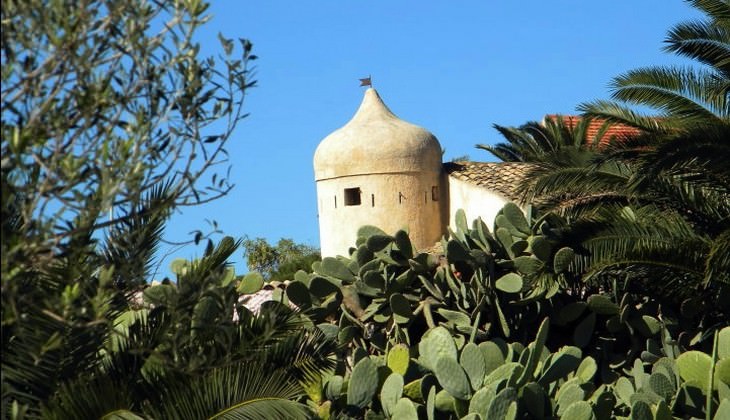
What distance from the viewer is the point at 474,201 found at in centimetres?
1875

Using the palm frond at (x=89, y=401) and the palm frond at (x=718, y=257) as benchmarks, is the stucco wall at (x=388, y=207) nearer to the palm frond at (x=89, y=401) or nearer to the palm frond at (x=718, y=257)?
the palm frond at (x=718, y=257)

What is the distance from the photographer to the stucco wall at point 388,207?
63.9ft

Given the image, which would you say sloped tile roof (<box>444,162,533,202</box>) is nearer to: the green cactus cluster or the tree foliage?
the green cactus cluster

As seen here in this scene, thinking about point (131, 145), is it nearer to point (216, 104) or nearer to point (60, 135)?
point (60, 135)

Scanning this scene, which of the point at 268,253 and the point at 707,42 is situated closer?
the point at 707,42

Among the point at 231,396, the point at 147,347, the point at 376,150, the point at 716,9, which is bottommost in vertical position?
the point at 231,396

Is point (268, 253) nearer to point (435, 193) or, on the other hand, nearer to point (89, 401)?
point (435, 193)

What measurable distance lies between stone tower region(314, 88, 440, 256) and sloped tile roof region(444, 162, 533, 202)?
0.45 meters

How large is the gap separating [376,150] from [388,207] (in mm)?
947

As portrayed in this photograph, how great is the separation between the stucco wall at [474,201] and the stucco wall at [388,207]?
1.12ft

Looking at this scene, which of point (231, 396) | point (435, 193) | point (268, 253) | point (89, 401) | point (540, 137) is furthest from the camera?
point (268, 253)

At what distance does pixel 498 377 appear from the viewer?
9.53 m

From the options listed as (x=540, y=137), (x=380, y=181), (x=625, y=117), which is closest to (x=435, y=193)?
(x=380, y=181)

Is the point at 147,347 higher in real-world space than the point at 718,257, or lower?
lower
